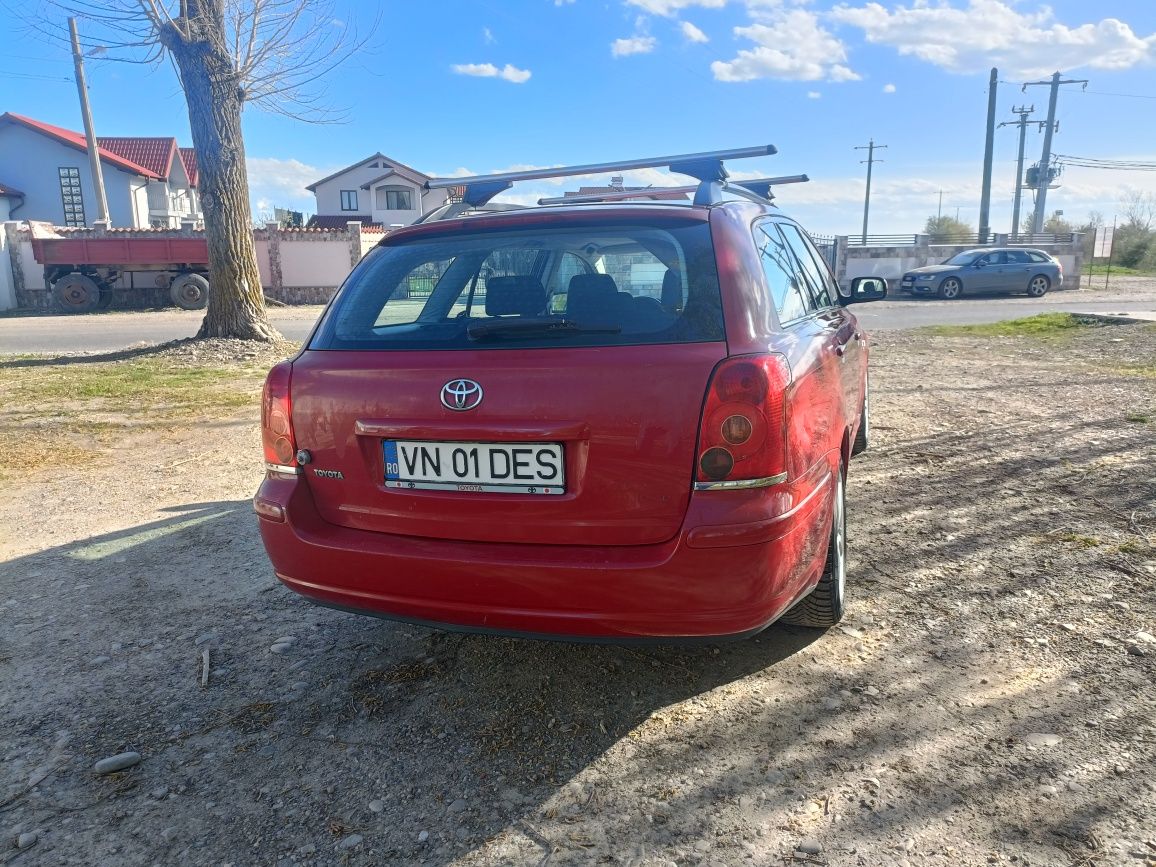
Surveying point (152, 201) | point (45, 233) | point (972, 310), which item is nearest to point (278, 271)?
point (45, 233)

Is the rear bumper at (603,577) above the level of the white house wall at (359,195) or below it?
below

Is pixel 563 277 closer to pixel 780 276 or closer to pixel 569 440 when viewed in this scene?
pixel 569 440

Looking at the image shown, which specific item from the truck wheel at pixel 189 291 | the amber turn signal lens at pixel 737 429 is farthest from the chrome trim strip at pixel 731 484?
the truck wheel at pixel 189 291

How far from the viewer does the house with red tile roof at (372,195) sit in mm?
49719

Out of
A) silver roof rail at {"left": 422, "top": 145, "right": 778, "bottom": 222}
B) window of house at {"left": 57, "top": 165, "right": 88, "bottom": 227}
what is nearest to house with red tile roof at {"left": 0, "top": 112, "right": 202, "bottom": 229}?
window of house at {"left": 57, "top": 165, "right": 88, "bottom": 227}

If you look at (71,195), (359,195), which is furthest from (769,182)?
(359,195)

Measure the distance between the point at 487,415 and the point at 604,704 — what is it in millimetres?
1080

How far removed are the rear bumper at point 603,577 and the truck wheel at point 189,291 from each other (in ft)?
76.5

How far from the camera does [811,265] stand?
418 cm

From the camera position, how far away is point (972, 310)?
69.6ft

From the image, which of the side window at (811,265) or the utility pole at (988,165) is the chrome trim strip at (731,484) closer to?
the side window at (811,265)

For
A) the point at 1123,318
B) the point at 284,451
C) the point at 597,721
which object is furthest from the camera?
the point at 1123,318

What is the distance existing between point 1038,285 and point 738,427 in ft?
93.4

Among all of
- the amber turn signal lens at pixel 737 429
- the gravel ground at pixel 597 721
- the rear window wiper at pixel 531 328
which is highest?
the rear window wiper at pixel 531 328
